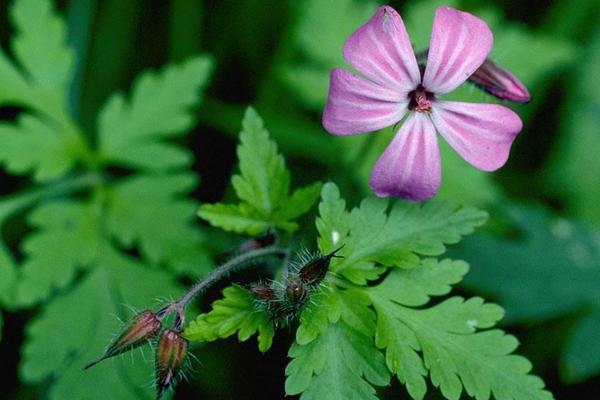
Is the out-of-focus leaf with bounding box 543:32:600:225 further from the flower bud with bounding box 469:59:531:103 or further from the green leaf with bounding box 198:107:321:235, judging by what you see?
the green leaf with bounding box 198:107:321:235

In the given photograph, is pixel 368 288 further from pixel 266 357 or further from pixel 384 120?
pixel 266 357

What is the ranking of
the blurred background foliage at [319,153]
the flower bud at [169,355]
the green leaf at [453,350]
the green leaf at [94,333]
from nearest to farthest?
the flower bud at [169,355]
the green leaf at [453,350]
the green leaf at [94,333]
the blurred background foliage at [319,153]

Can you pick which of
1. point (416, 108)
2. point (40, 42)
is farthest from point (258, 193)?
point (40, 42)

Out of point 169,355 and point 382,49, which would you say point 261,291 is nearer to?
point 169,355

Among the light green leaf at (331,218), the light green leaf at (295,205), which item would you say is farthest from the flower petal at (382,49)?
the light green leaf at (295,205)

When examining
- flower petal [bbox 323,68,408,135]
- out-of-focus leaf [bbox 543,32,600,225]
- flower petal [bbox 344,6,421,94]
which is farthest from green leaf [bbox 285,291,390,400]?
out-of-focus leaf [bbox 543,32,600,225]

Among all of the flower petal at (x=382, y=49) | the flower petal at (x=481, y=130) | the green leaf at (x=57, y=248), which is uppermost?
the flower petal at (x=382, y=49)

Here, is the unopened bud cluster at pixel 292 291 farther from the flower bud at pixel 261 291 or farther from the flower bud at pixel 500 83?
the flower bud at pixel 500 83

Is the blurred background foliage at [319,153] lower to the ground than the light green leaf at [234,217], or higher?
lower
